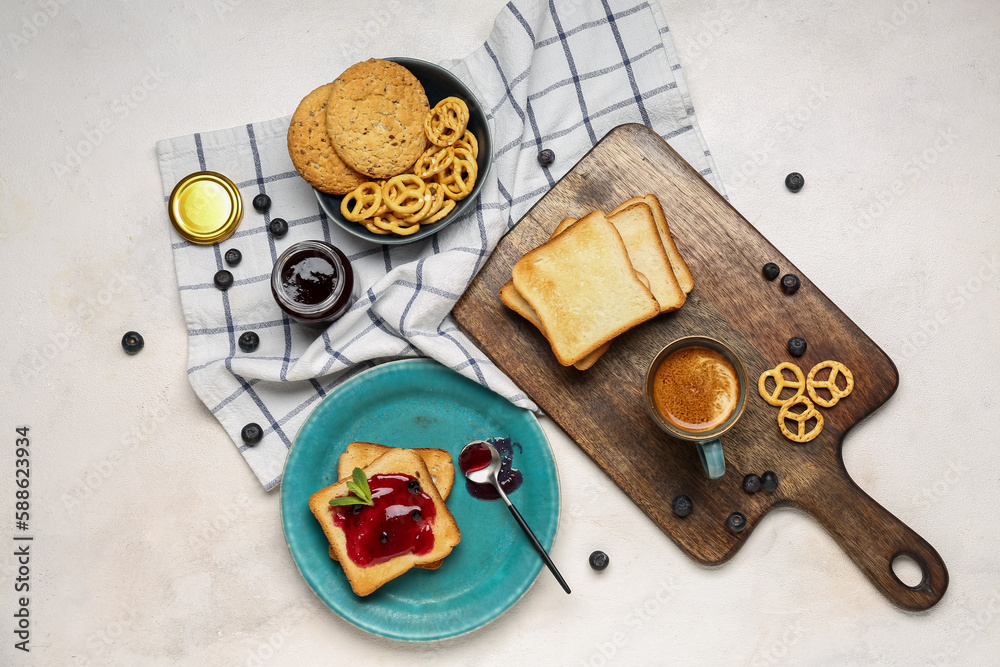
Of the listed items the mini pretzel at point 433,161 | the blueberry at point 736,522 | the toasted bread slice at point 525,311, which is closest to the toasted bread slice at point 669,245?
the toasted bread slice at point 525,311

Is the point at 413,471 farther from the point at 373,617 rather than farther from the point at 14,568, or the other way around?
the point at 14,568

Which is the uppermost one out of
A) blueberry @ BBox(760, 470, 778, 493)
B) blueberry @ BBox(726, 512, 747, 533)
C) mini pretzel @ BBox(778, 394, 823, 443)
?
mini pretzel @ BBox(778, 394, 823, 443)

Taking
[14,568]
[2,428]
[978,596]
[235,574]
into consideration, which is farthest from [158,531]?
[978,596]

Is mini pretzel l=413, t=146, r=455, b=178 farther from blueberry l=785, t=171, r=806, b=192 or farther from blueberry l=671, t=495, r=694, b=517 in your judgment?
blueberry l=671, t=495, r=694, b=517

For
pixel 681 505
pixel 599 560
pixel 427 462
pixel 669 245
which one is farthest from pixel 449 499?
pixel 669 245

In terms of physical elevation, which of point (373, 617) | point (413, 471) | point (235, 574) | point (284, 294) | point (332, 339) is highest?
point (284, 294)

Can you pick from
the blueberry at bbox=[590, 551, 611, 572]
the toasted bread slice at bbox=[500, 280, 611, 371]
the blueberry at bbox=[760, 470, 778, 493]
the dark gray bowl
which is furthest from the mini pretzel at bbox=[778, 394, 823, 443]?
the dark gray bowl

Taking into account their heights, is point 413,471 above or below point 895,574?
above
